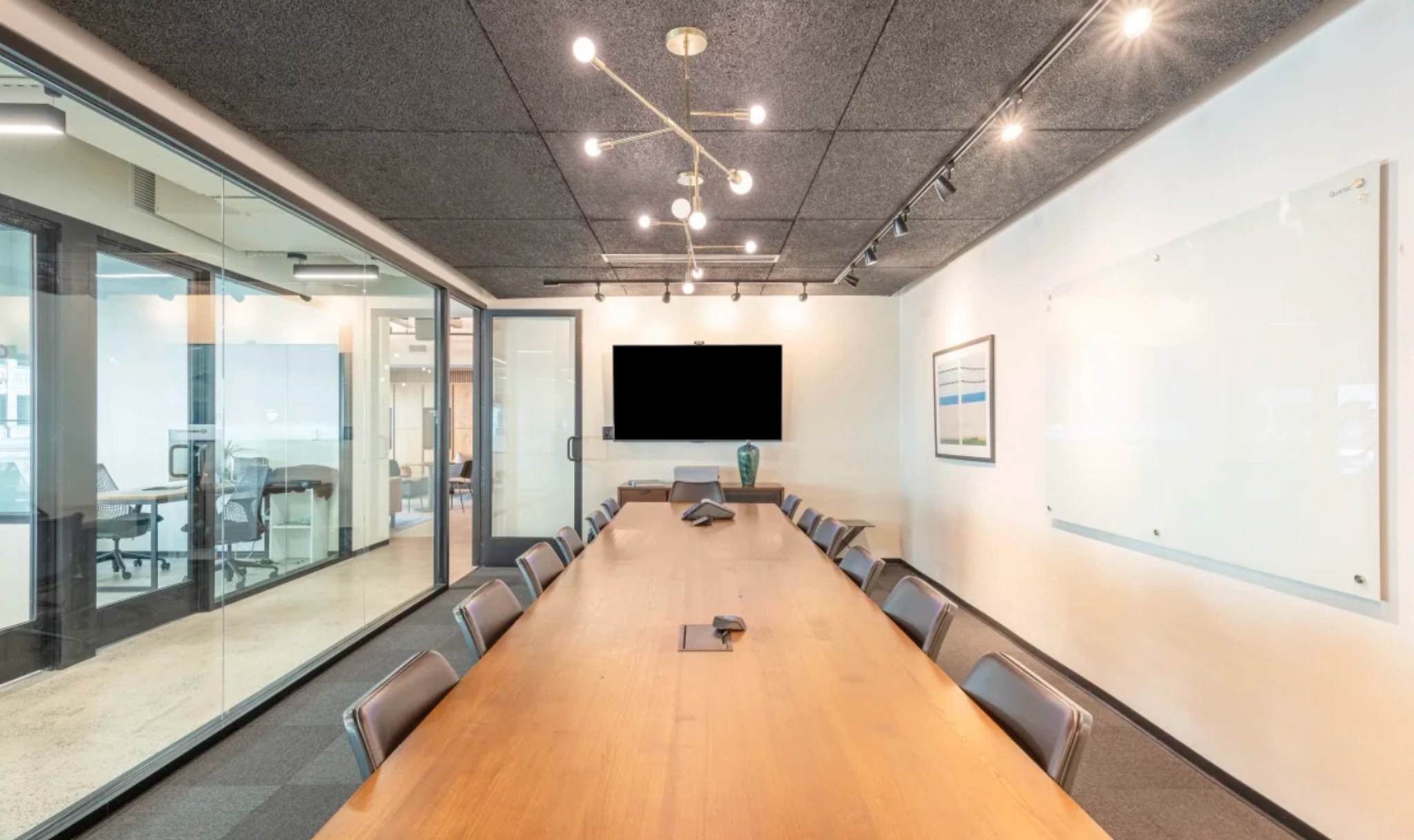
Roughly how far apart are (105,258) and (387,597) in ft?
9.60

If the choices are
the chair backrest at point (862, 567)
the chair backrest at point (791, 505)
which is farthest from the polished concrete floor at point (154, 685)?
the chair backrest at point (791, 505)

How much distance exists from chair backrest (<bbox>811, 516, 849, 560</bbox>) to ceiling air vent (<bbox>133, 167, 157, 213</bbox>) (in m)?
3.81

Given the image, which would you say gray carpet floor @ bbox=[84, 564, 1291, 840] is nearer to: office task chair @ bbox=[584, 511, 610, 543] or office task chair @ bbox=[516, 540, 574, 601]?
Answer: office task chair @ bbox=[516, 540, 574, 601]

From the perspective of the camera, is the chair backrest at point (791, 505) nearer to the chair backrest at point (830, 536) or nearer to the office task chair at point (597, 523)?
the chair backrest at point (830, 536)

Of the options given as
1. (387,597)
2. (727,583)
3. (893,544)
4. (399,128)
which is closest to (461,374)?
(387,597)

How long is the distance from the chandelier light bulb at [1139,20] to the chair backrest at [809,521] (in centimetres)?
275

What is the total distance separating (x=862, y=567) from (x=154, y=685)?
3548mm

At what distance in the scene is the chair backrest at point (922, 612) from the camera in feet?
6.26

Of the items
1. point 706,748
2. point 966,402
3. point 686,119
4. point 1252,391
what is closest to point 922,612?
point 706,748

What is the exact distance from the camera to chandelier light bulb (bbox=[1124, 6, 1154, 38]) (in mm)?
1960

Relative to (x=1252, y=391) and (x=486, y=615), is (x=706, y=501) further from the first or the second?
(x=1252, y=391)

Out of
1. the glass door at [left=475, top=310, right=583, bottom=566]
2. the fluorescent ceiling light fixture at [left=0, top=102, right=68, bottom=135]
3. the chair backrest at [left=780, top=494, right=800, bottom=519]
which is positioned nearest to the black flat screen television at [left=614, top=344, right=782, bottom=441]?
the glass door at [left=475, top=310, right=583, bottom=566]

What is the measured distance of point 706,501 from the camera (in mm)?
4145

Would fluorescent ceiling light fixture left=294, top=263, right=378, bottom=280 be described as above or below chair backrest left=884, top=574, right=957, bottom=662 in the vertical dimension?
above
